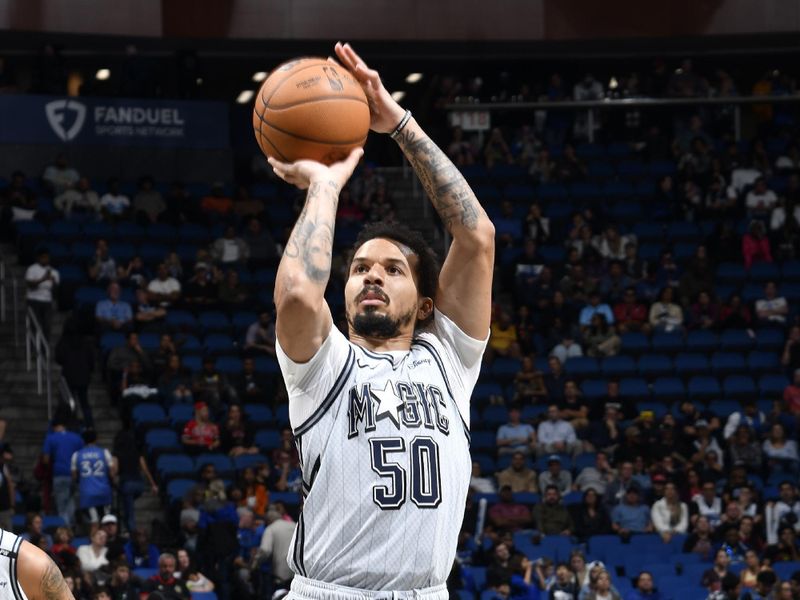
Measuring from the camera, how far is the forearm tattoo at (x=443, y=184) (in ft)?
16.4

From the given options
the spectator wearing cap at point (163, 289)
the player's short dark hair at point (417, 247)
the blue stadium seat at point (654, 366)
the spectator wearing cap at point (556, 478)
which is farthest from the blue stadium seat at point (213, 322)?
the player's short dark hair at point (417, 247)

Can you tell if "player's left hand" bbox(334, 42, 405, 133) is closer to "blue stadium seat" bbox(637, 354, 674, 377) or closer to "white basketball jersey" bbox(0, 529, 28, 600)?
"white basketball jersey" bbox(0, 529, 28, 600)

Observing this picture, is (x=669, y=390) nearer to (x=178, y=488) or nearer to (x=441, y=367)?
(x=178, y=488)

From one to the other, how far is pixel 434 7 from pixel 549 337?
5.51 meters

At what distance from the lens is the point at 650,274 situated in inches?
832

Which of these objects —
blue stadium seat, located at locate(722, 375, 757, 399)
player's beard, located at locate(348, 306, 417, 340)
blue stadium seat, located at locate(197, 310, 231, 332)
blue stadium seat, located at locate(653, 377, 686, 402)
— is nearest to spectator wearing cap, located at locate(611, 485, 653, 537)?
blue stadium seat, located at locate(653, 377, 686, 402)

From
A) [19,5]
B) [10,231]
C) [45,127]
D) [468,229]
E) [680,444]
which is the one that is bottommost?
[680,444]

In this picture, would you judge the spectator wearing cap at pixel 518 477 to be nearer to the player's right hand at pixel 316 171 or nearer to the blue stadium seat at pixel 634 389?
the blue stadium seat at pixel 634 389

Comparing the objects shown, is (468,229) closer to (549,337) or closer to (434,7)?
(549,337)

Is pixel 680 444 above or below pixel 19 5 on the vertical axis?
below

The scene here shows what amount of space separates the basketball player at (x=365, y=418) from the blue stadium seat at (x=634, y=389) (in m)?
14.2

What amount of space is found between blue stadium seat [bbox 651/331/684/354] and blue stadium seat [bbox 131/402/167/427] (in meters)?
6.58

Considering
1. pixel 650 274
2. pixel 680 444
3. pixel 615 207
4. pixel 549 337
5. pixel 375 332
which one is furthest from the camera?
pixel 615 207

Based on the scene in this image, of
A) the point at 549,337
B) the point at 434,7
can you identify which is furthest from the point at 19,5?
the point at 549,337
